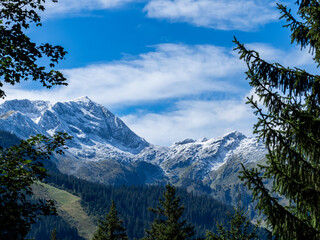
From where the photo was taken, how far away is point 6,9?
33.7ft

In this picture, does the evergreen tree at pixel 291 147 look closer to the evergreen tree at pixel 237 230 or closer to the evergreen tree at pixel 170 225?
Answer: the evergreen tree at pixel 237 230

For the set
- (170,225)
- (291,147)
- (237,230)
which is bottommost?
(170,225)

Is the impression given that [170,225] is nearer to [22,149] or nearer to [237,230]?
[237,230]

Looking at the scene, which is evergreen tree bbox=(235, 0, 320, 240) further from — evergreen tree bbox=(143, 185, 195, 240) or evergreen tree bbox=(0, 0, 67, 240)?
evergreen tree bbox=(143, 185, 195, 240)

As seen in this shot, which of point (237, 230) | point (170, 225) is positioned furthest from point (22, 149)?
point (170, 225)

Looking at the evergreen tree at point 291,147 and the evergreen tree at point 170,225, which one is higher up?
the evergreen tree at point 291,147

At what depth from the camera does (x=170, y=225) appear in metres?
31.5

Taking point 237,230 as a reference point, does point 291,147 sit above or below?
above

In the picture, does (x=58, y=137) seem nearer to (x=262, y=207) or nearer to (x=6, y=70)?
(x=6, y=70)

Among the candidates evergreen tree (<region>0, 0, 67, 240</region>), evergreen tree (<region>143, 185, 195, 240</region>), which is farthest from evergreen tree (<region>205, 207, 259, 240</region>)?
evergreen tree (<region>0, 0, 67, 240</region>)

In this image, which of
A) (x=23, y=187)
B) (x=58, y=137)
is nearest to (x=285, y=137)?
(x=58, y=137)

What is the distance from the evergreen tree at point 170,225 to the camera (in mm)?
30219

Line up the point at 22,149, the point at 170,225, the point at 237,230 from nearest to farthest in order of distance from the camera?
1. the point at 22,149
2. the point at 237,230
3. the point at 170,225

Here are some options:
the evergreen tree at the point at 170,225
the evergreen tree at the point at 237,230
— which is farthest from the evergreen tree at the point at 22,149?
the evergreen tree at the point at 170,225
